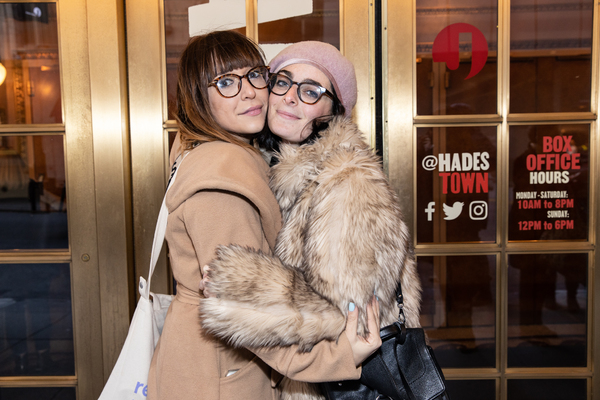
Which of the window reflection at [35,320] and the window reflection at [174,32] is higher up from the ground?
the window reflection at [174,32]

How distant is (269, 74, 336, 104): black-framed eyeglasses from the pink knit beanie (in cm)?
6

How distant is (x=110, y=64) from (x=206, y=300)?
162 centimetres

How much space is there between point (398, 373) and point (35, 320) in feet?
6.86

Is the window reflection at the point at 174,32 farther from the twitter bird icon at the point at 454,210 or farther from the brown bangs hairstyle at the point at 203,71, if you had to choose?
the twitter bird icon at the point at 454,210

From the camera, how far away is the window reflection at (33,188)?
221 centimetres

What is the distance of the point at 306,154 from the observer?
1257 mm

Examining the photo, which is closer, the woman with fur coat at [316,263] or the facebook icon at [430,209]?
the woman with fur coat at [316,263]

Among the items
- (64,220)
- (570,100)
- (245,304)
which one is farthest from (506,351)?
(64,220)

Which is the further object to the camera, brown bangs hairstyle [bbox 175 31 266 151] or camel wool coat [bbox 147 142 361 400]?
brown bangs hairstyle [bbox 175 31 266 151]

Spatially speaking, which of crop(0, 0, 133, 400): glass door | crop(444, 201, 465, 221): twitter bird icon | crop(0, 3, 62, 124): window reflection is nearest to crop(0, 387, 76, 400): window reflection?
crop(0, 0, 133, 400): glass door

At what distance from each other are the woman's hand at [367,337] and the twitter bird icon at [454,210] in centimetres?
129

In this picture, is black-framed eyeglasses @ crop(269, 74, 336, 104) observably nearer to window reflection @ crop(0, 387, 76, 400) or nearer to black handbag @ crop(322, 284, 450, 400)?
black handbag @ crop(322, 284, 450, 400)

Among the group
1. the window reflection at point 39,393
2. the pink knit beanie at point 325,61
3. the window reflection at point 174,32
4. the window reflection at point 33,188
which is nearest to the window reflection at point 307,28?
the window reflection at point 174,32

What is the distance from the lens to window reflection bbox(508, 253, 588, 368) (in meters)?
2.26
